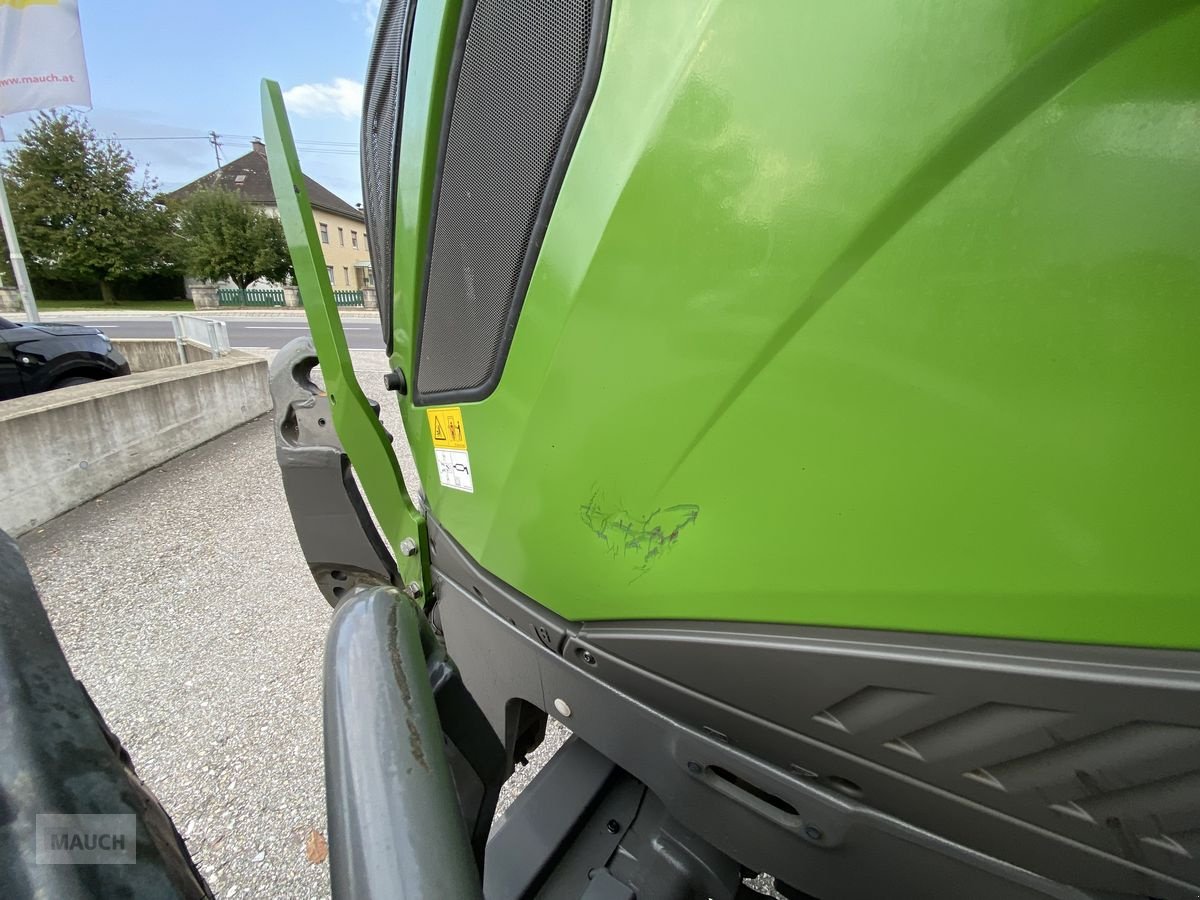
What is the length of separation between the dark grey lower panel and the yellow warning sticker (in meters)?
0.49

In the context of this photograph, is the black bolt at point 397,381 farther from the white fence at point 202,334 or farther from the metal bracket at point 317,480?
the white fence at point 202,334

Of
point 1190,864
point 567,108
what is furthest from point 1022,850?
point 567,108

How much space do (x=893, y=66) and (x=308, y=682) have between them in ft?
9.89

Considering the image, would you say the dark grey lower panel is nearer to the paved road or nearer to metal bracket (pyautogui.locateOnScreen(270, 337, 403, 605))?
metal bracket (pyautogui.locateOnScreen(270, 337, 403, 605))

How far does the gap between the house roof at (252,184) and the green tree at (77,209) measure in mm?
7887

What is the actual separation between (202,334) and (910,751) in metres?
11.0

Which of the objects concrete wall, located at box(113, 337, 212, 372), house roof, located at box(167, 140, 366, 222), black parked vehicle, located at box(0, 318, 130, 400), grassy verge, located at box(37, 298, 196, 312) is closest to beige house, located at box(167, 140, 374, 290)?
house roof, located at box(167, 140, 366, 222)

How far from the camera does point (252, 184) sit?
40750mm

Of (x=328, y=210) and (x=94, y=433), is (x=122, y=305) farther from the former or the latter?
(x=94, y=433)

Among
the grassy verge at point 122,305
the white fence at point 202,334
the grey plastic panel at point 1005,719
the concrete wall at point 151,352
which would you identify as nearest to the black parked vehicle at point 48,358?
the white fence at point 202,334

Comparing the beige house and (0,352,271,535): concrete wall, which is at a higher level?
the beige house

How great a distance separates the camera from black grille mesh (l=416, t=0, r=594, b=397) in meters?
0.87

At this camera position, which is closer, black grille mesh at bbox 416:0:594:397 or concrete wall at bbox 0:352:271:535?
black grille mesh at bbox 416:0:594:397

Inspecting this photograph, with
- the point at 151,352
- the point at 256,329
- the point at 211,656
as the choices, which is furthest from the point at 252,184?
the point at 211,656
